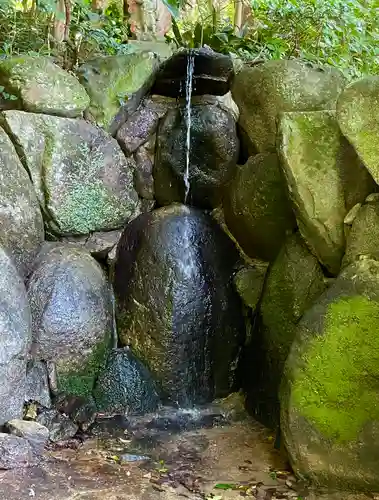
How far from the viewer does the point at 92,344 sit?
4.54m

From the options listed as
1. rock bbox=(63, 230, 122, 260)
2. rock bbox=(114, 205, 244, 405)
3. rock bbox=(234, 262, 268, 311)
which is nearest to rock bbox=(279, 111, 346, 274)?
rock bbox=(234, 262, 268, 311)

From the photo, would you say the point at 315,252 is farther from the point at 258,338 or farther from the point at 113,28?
the point at 113,28

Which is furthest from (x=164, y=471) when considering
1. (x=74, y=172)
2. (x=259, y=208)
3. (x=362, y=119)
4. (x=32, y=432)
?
(x=362, y=119)

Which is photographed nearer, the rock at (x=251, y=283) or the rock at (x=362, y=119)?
the rock at (x=362, y=119)

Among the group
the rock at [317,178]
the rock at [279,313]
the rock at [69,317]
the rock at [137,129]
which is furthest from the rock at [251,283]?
the rock at [137,129]

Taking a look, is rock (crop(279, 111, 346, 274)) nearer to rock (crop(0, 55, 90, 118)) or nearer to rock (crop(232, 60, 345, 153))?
rock (crop(232, 60, 345, 153))

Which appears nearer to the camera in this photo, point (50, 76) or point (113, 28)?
point (50, 76)

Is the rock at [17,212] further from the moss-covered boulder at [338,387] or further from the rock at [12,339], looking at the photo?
the moss-covered boulder at [338,387]

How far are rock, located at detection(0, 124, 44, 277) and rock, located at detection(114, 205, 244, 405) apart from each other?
82 centimetres

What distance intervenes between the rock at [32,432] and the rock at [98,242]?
1513 mm

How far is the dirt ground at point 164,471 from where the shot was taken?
3.29 meters

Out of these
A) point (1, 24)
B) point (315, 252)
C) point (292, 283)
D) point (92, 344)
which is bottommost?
point (92, 344)

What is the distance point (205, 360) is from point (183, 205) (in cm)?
134

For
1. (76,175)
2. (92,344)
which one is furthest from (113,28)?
(92,344)
